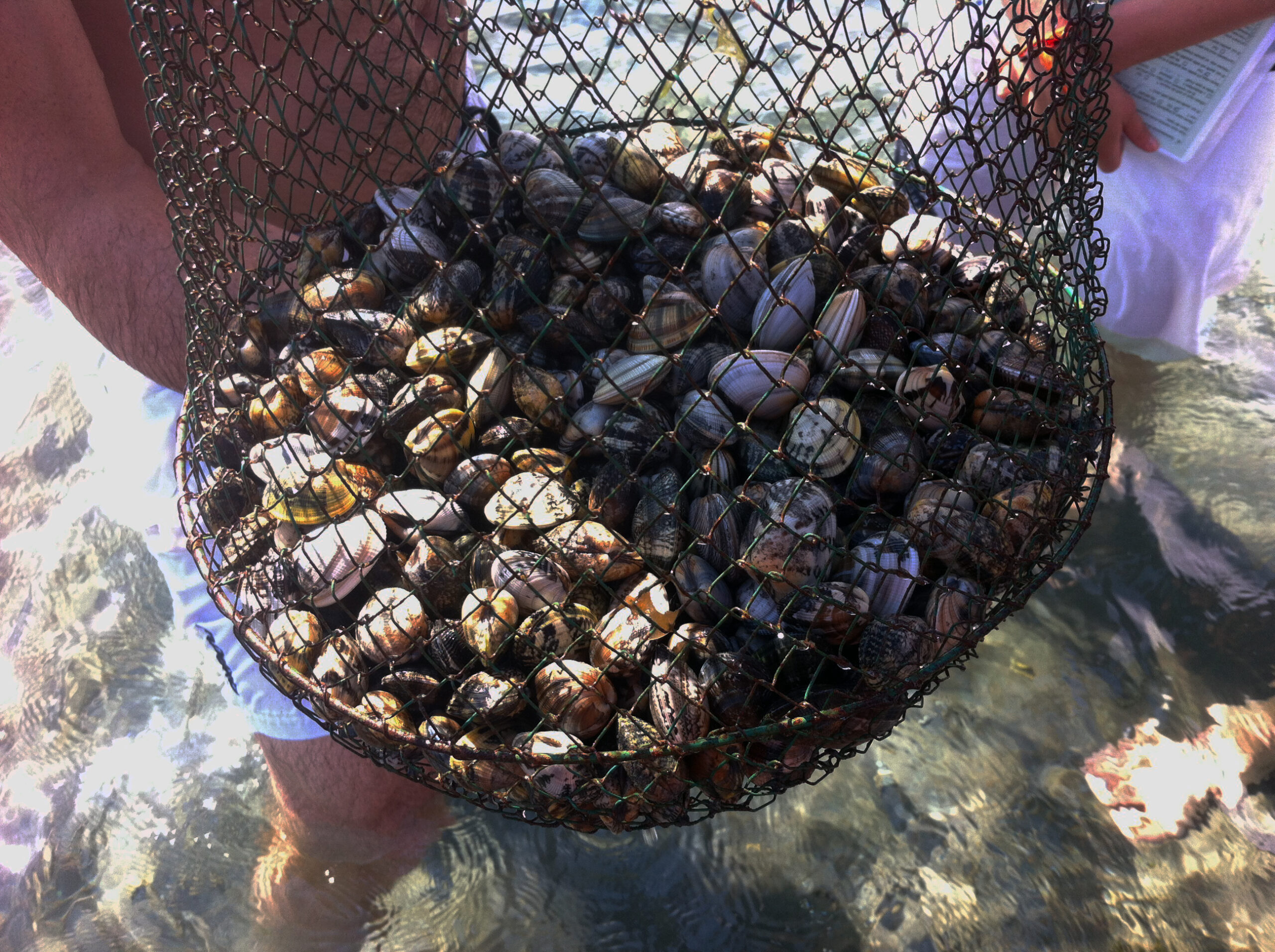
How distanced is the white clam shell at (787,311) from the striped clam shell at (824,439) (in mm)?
87

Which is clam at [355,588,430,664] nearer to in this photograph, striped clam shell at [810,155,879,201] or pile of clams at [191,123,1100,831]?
pile of clams at [191,123,1100,831]

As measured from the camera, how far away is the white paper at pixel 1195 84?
1.69 meters

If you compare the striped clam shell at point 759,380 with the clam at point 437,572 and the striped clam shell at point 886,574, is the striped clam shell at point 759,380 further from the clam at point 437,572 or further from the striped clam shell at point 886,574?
the clam at point 437,572

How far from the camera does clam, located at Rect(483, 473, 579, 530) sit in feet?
3.15

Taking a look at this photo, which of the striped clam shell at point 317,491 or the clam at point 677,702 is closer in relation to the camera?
the clam at point 677,702

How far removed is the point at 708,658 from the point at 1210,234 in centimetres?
184

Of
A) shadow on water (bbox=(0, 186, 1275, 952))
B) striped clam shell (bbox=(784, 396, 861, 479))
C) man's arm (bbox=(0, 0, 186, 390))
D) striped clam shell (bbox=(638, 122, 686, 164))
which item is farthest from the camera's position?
shadow on water (bbox=(0, 186, 1275, 952))

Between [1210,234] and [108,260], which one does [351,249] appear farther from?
[1210,234]

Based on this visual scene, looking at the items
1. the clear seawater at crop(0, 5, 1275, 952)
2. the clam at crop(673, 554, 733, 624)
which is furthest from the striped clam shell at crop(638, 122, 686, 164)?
the clear seawater at crop(0, 5, 1275, 952)

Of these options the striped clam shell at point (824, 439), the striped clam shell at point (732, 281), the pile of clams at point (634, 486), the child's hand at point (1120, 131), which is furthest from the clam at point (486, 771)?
the child's hand at point (1120, 131)

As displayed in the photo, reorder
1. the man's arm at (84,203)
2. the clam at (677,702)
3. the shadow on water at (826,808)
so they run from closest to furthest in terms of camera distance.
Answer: the clam at (677,702), the man's arm at (84,203), the shadow on water at (826,808)

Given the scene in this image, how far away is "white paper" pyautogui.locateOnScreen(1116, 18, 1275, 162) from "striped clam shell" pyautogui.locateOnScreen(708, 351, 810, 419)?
1451 millimetres

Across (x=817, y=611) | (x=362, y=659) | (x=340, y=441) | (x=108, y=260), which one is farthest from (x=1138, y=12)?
(x=108, y=260)

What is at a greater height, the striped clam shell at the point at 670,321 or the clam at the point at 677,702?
the striped clam shell at the point at 670,321
